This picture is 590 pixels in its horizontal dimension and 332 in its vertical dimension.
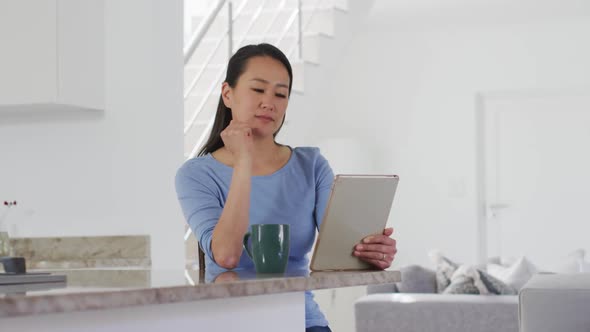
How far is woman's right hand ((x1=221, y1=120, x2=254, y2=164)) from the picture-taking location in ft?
6.37

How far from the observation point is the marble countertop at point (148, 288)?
1136mm

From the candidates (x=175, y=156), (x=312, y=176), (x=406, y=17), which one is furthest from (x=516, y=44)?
(x=312, y=176)

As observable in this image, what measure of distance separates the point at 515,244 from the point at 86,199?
5.98 m

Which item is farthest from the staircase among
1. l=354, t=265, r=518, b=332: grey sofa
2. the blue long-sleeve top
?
the blue long-sleeve top

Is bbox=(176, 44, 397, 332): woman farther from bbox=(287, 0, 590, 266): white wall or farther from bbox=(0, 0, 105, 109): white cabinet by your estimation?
bbox=(287, 0, 590, 266): white wall

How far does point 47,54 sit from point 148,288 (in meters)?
2.21

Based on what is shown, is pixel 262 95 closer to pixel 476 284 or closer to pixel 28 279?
pixel 28 279

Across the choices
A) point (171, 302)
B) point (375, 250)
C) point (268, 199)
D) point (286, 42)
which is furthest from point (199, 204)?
point (286, 42)

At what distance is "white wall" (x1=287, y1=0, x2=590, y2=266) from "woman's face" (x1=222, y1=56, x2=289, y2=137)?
6.41m

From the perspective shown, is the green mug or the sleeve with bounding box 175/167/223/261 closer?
the green mug

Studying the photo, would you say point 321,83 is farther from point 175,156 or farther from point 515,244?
point 515,244

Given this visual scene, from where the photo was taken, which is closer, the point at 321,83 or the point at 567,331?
the point at 567,331

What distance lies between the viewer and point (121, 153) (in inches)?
135

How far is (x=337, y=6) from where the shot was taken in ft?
20.1
